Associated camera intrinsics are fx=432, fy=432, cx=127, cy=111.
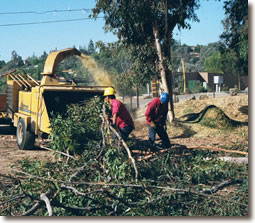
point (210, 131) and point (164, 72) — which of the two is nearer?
point (210, 131)

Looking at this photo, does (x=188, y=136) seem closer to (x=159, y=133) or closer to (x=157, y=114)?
(x=159, y=133)

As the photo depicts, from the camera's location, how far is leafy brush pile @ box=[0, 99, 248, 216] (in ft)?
21.0

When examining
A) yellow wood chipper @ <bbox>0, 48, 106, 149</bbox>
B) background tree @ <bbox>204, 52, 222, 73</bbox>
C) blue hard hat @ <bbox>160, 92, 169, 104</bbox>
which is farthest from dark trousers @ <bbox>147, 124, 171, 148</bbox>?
background tree @ <bbox>204, 52, 222, 73</bbox>

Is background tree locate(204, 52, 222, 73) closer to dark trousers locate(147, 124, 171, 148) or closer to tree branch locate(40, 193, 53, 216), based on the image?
dark trousers locate(147, 124, 171, 148)

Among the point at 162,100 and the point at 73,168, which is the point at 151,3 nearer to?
the point at 162,100

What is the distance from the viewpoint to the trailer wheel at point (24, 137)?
38.2 feet

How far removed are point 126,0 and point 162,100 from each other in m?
5.34

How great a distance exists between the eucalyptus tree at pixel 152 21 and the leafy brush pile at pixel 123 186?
5998mm

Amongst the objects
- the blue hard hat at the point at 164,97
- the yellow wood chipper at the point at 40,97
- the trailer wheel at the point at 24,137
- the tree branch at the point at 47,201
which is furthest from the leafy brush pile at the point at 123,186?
the trailer wheel at the point at 24,137

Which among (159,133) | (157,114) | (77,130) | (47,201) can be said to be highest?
(157,114)

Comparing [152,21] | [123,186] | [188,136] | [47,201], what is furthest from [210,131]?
[47,201]

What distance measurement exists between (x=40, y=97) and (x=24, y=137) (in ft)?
5.02

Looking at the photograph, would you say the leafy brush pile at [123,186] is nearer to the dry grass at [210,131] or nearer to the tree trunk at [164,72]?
the dry grass at [210,131]

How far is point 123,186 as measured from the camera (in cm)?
675
